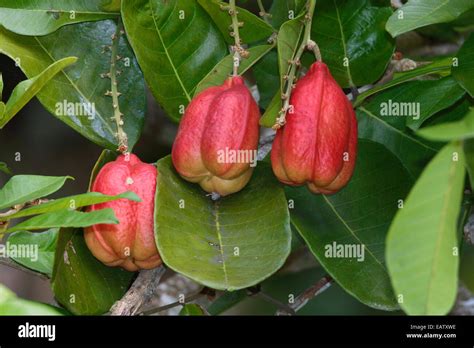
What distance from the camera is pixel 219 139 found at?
1.11m

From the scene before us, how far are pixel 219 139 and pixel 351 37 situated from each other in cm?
36

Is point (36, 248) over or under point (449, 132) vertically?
under

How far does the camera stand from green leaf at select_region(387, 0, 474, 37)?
1104 mm

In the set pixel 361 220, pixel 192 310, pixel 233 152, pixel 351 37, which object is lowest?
pixel 192 310

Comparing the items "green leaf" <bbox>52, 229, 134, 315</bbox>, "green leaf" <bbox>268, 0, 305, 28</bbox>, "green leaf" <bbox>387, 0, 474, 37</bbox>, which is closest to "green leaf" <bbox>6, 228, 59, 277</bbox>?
"green leaf" <bbox>52, 229, 134, 315</bbox>

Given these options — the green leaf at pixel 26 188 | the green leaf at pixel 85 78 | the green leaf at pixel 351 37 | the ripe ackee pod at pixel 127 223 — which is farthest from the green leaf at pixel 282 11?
the green leaf at pixel 26 188

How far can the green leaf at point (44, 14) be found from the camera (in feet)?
4.15

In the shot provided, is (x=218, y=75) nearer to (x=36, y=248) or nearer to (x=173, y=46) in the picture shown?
(x=173, y=46)

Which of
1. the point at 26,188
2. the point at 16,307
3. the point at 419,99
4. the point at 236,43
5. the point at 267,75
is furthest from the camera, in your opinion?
the point at 267,75

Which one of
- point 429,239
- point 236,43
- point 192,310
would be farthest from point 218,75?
point 429,239

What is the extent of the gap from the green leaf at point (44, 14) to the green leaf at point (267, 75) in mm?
290

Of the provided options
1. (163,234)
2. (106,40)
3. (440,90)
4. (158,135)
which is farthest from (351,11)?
(158,135)

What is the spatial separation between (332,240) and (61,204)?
1.31 ft

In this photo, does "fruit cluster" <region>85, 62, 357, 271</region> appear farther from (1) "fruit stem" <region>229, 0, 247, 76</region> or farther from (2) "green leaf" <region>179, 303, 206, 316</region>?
(2) "green leaf" <region>179, 303, 206, 316</region>
